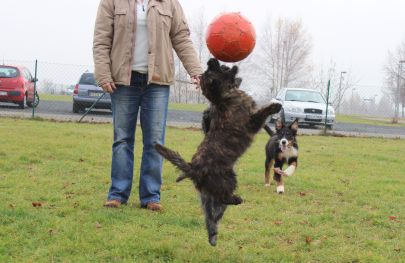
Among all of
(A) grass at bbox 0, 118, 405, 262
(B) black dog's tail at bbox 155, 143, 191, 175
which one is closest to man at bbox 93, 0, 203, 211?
(A) grass at bbox 0, 118, 405, 262

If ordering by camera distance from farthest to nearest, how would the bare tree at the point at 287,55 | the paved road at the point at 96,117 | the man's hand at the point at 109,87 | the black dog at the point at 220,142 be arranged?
1. the bare tree at the point at 287,55
2. the paved road at the point at 96,117
3. the man's hand at the point at 109,87
4. the black dog at the point at 220,142

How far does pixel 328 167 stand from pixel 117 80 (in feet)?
18.4

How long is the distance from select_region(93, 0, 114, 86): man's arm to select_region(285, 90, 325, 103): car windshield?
14.1 metres

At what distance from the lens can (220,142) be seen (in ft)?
12.2

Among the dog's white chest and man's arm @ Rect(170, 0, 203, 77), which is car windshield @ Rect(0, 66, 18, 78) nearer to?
the dog's white chest

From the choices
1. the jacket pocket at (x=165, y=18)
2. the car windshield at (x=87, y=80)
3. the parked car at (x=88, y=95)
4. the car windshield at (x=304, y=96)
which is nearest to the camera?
the jacket pocket at (x=165, y=18)

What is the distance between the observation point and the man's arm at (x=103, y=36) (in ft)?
16.2

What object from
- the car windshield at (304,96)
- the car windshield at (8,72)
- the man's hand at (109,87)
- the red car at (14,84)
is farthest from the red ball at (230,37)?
the car windshield at (8,72)

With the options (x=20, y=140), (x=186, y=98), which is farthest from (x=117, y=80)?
(x=186, y=98)

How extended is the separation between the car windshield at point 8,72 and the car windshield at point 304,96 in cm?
1032

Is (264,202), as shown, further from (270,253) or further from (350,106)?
(350,106)

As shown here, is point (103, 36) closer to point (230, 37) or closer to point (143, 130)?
point (143, 130)

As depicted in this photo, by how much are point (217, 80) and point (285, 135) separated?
13.1ft

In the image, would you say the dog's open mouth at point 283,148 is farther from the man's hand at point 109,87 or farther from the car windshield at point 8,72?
the car windshield at point 8,72
